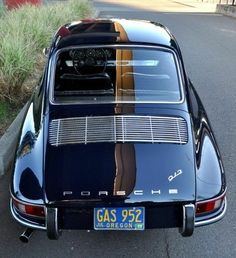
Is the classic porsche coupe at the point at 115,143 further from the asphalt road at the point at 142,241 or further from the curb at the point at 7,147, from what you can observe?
the curb at the point at 7,147

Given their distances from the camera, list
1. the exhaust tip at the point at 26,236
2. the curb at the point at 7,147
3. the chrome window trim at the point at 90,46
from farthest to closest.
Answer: the curb at the point at 7,147 < the chrome window trim at the point at 90,46 < the exhaust tip at the point at 26,236

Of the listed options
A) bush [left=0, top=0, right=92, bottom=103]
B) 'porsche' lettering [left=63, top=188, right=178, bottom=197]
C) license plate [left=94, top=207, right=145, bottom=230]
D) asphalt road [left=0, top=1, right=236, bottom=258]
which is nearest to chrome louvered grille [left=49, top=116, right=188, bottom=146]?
'porsche' lettering [left=63, top=188, right=178, bottom=197]

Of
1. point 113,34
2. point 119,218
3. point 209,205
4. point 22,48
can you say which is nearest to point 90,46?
point 113,34

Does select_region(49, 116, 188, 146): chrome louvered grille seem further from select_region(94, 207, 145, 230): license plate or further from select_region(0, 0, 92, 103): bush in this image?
select_region(0, 0, 92, 103): bush

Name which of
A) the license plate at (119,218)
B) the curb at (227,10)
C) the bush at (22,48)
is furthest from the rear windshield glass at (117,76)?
the curb at (227,10)

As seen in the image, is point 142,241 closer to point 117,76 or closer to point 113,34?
point 117,76

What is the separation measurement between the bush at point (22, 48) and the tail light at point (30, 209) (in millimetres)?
3129

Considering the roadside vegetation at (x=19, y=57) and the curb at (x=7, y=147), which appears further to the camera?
the roadside vegetation at (x=19, y=57)

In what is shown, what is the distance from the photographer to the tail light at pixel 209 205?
2.95 m

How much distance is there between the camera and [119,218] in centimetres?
289

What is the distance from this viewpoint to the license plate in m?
2.88

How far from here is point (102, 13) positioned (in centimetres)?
2022

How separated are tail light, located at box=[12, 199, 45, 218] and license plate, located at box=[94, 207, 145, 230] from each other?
0.39 meters

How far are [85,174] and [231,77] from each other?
6.32 meters
